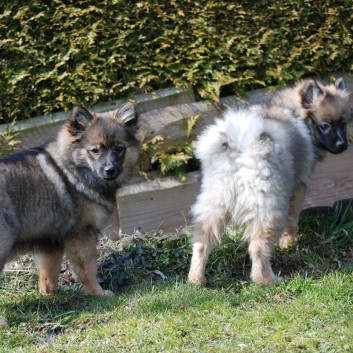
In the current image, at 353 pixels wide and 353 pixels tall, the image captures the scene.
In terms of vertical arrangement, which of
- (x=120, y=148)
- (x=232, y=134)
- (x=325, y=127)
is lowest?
(x=325, y=127)

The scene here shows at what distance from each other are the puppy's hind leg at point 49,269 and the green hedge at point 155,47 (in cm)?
175

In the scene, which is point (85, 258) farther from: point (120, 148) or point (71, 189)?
point (120, 148)

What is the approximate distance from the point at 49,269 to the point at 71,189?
775mm

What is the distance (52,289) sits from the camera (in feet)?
20.6

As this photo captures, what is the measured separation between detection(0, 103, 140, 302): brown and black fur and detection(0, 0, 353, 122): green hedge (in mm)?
1161

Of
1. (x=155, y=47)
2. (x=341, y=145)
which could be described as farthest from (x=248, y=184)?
(x=155, y=47)

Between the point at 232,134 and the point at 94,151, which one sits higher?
the point at 232,134

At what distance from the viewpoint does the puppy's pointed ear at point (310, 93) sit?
6886 millimetres

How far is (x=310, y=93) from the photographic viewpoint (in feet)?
22.7

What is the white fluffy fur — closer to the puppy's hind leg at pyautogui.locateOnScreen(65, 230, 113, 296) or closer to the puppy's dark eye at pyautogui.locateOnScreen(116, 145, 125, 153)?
the puppy's dark eye at pyautogui.locateOnScreen(116, 145, 125, 153)

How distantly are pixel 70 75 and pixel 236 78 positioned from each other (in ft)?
5.91

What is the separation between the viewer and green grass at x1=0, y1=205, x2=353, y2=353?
4.79 metres

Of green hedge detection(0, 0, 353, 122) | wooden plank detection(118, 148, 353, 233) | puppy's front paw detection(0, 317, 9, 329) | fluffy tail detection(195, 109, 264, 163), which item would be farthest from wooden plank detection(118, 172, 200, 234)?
puppy's front paw detection(0, 317, 9, 329)

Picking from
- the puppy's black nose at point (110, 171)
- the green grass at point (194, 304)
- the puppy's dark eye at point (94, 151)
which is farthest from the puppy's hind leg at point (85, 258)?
the puppy's dark eye at point (94, 151)
